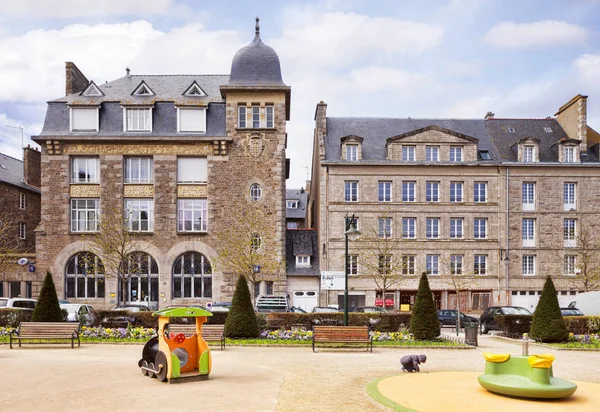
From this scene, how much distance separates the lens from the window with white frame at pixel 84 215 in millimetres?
41938

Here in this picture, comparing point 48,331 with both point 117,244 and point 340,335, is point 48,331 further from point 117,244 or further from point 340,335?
point 117,244

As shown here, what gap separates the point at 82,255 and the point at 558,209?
3286 centimetres

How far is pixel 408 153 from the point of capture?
44.8m

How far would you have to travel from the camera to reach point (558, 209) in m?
44.5

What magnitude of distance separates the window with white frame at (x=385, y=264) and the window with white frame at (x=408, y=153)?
282 inches

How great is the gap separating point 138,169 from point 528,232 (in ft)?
89.9

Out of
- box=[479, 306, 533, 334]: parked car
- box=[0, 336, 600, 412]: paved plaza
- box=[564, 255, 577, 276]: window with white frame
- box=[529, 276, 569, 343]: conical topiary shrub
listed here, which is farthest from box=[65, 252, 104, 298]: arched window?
box=[564, 255, 577, 276]: window with white frame

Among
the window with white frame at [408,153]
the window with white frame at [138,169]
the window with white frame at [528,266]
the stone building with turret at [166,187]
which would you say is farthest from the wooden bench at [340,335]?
the window with white frame at [528,266]

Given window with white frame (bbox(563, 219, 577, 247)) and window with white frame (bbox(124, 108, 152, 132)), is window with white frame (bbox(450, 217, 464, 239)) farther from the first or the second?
window with white frame (bbox(124, 108, 152, 132))

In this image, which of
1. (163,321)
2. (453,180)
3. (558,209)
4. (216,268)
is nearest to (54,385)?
(163,321)

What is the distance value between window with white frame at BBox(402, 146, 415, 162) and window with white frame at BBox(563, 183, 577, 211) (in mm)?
11006

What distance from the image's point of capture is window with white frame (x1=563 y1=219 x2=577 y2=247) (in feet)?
146

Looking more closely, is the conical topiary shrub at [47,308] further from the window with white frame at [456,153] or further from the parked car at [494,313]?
the window with white frame at [456,153]

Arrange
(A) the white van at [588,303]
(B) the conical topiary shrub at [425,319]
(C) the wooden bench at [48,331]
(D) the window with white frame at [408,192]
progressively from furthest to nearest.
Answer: (D) the window with white frame at [408,192], (A) the white van at [588,303], (B) the conical topiary shrub at [425,319], (C) the wooden bench at [48,331]
